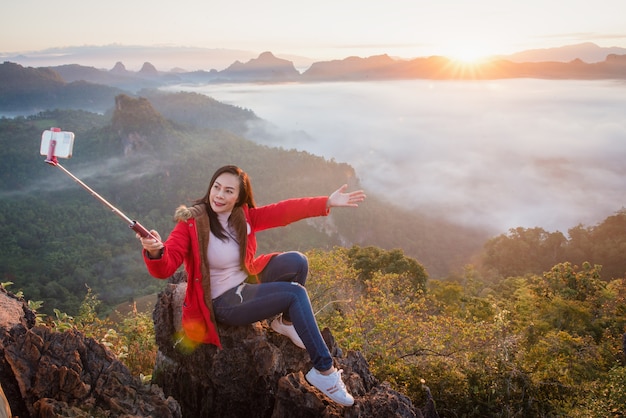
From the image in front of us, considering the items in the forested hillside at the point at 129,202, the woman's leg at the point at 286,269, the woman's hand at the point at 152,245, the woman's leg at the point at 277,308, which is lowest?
the forested hillside at the point at 129,202

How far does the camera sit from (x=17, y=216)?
57.8m

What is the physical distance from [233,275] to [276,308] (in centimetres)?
55

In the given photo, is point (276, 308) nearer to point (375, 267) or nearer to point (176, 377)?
point (176, 377)

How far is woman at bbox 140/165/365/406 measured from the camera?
11.6 ft

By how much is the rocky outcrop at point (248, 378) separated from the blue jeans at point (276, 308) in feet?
0.84

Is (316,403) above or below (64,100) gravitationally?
below

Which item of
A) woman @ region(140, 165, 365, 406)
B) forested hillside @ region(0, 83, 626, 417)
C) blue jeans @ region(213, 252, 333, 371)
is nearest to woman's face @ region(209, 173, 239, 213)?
woman @ region(140, 165, 365, 406)

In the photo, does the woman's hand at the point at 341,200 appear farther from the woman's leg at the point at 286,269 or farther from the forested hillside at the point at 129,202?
the forested hillside at the point at 129,202

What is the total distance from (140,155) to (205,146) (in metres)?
14.1

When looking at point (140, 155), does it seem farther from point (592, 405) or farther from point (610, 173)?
point (610, 173)

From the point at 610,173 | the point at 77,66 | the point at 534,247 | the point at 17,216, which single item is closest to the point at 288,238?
the point at 534,247

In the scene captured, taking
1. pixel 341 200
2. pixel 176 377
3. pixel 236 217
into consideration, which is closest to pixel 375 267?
pixel 341 200

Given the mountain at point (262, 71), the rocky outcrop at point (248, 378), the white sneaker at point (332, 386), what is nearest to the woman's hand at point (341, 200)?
the rocky outcrop at point (248, 378)

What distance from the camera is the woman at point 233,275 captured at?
139 inches
